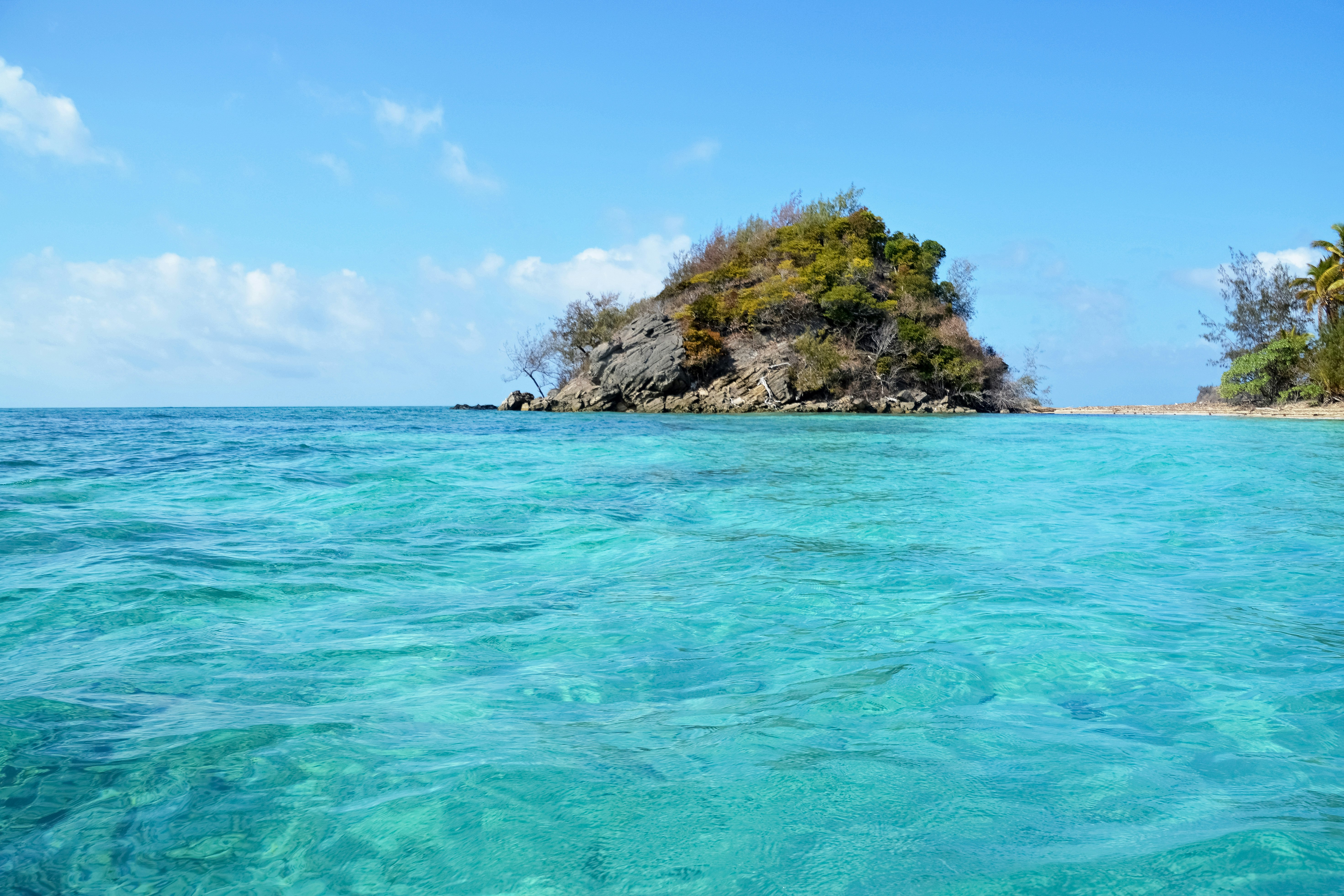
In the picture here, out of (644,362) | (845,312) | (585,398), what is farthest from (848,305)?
(585,398)

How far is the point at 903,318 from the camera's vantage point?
36.6 m

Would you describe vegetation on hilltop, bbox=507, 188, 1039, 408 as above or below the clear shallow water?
above

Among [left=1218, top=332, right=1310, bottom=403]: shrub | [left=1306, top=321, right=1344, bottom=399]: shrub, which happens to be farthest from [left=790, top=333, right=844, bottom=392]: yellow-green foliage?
[left=1306, top=321, right=1344, bottom=399]: shrub

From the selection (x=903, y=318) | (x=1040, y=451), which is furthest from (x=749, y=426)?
(x=903, y=318)

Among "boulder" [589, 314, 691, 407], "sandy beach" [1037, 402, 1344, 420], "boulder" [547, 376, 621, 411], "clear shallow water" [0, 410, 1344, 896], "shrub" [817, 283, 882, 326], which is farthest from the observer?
"boulder" [547, 376, 621, 411]

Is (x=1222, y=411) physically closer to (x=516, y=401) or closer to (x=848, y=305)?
(x=848, y=305)

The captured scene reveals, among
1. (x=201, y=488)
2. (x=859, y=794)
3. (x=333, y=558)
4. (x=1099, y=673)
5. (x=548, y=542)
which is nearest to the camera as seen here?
(x=859, y=794)

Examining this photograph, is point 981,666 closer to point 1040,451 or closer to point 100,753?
point 100,753

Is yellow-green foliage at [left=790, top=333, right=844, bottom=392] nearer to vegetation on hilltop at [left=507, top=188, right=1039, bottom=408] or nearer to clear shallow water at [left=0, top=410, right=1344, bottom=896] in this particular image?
vegetation on hilltop at [left=507, top=188, right=1039, bottom=408]

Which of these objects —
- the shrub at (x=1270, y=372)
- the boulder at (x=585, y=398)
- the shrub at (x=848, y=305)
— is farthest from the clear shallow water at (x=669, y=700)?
the boulder at (x=585, y=398)

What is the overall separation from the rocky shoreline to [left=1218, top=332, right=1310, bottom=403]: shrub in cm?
995

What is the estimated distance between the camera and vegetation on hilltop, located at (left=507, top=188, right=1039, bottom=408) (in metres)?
35.9

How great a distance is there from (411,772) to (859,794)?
60.8 inches

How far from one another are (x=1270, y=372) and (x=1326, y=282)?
4144mm
